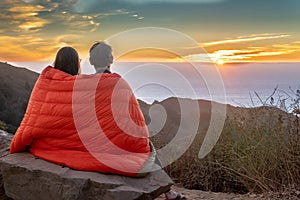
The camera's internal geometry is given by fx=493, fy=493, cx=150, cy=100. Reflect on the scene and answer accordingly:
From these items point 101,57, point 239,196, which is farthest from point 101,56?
point 239,196

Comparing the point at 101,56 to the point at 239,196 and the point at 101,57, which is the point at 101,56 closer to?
the point at 101,57

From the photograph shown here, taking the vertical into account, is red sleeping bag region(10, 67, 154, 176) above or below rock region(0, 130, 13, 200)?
above

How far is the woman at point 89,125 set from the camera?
4.08m

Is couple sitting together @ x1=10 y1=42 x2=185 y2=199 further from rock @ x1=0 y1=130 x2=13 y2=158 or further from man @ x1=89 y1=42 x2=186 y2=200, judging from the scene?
rock @ x1=0 y1=130 x2=13 y2=158

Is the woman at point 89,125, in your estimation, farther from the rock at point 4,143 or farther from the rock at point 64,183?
the rock at point 4,143

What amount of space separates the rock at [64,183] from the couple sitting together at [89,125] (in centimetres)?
9

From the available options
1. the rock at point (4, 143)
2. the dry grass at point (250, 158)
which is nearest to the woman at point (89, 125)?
the rock at point (4, 143)

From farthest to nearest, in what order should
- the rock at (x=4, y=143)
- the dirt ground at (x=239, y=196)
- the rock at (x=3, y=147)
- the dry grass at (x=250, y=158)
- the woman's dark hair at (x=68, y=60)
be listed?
the dry grass at (x=250, y=158)
the dirt ground at (x=239, y=196)
the rock at (x=4, y=143)
the rock at (x=3, y=147)
the woman's dark hair at (x=68, y=60)

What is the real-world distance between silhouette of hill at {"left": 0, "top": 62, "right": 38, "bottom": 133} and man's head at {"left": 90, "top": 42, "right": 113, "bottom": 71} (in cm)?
362

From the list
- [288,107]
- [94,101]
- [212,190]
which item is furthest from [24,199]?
[288,107]

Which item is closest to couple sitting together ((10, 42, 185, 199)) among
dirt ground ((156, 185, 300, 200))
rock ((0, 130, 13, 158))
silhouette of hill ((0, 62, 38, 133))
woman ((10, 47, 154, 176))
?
woman ((10, 47, 154, 176))

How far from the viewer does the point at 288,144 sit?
554 cm

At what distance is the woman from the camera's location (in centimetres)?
408

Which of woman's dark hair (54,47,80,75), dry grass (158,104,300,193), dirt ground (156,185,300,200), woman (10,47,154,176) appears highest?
woman's dark hair (54,47,80,75)
